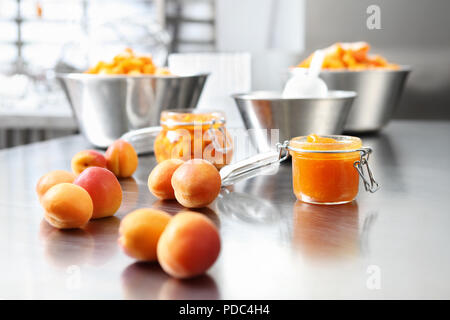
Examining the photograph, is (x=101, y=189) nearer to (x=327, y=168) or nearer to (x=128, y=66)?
(x=327, y=168)

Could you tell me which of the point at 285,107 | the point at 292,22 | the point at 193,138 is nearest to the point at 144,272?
the point at 193,138

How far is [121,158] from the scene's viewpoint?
1.01 metres

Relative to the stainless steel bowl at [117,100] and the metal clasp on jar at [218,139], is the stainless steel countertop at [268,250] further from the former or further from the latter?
the stainless steel bowl at [117,100]

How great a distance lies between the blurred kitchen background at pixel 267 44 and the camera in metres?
2.10

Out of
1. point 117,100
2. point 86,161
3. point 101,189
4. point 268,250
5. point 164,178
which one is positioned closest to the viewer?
point 268,250

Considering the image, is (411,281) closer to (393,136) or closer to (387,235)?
(387,235)

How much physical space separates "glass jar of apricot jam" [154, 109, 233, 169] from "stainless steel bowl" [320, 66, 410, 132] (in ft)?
1.95

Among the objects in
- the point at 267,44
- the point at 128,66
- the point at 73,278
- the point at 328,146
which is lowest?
the point at 73,278

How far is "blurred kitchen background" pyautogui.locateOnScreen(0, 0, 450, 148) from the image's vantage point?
6.88 feet

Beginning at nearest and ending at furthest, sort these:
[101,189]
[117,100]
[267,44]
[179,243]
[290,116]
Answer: [179,243] < [101,189] < [290,116] < [117,100] < [267,44]

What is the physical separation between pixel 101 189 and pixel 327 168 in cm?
31

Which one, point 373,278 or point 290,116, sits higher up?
point 290,116

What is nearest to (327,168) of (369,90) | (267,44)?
(369,90)
